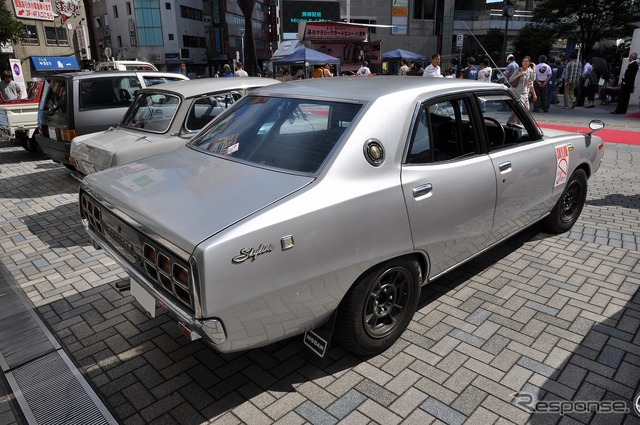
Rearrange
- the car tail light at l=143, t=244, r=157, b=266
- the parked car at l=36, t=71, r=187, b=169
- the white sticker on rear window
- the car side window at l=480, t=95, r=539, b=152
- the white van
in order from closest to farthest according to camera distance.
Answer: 1. the car tail light at l=143, t=244, r=157, b=266
2. the car side window at l=480, t=95, r=539, b=152
3. the white sticker on rear window
4. the parked car at l=36, t=71, r=187, b=169
5. the white van

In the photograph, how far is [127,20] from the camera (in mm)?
55438

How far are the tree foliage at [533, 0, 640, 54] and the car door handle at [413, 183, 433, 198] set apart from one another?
35.9m

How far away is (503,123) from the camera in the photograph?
4023 mm

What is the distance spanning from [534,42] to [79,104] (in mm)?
44935

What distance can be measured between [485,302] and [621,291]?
3.90 feet

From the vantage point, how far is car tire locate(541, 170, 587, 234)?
15.1ft

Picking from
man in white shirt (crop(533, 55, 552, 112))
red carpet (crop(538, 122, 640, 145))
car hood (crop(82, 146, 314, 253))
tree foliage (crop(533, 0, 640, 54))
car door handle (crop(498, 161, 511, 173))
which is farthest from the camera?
tree foliage (crop(533, 0, 640, 54))

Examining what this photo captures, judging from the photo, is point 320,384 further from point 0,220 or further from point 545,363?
point 0,220

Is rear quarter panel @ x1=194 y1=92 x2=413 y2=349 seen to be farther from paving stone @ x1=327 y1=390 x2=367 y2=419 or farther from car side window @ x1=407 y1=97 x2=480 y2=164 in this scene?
paving stone @ x1=327 y1=390 x2=367 y2=419

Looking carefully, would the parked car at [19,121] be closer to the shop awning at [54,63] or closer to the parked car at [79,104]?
the parked car at [79,104]

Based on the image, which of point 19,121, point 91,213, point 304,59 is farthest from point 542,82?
point 91,213

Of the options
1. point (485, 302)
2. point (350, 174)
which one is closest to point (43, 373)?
point (350, 174)

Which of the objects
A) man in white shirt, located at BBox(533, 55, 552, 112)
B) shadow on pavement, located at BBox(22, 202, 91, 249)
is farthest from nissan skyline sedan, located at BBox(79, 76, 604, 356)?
man in white shirt, located at BBox(533, 55, 552, 112)

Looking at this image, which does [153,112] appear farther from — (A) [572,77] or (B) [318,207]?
(A) [572,77]
